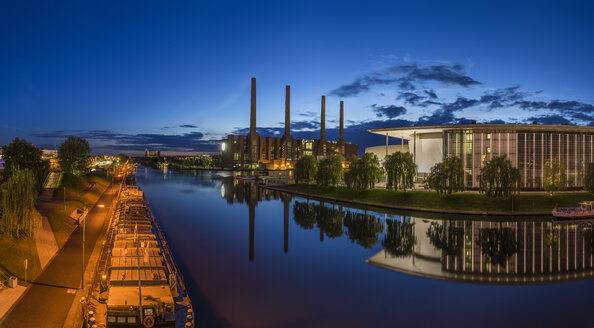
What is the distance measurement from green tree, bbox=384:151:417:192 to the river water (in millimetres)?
10457

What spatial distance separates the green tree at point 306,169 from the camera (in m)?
71.9

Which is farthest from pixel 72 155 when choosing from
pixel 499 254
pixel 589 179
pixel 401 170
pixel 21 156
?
pixel 589 179

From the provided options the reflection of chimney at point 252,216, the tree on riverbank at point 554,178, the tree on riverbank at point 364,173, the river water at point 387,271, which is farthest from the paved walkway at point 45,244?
the tree on riverbank at point 554,178

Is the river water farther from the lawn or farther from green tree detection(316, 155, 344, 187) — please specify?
green tree detection(316, 155, 344, 187)

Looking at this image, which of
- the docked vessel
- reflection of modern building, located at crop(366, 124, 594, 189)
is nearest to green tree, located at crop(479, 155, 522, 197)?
reflection of modern building, located at crop(366, 124, 594, 189)

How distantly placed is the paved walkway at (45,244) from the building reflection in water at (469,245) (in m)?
11.8

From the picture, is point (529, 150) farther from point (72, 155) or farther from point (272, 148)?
point (272, 148)

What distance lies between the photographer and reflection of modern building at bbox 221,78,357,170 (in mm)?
145375

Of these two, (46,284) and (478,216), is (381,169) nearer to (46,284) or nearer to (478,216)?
(478,216)

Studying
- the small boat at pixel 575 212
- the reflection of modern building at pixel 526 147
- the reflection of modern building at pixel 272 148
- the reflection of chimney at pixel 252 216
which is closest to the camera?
the reflection of chimney at pixel 252 216

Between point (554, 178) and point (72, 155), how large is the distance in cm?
8060

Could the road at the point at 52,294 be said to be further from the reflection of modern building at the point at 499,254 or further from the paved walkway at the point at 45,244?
the reflection of modern building at the point at 499,254

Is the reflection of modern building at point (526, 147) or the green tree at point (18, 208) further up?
the reflection of modern building at point (526, 147)

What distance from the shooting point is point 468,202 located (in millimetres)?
44188
